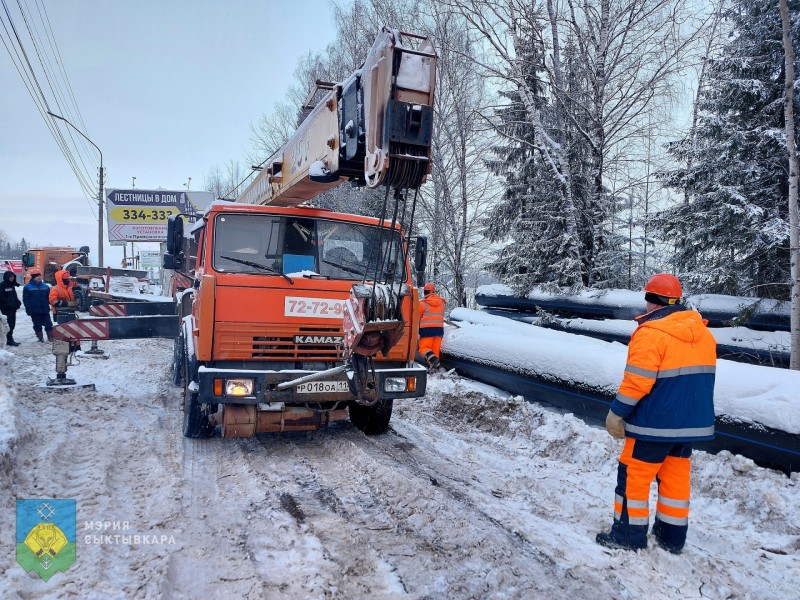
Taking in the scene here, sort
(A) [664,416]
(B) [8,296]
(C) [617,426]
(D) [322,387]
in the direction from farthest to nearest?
(B) [8,296]
(D) [322,387]
(C) [617,426]
(A) [664,416]

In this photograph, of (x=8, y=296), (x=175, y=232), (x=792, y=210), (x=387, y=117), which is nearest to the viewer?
(x=387, y=117)

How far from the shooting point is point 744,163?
922 centimetres

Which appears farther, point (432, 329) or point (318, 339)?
point (432, 329)

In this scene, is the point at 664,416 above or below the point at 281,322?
below

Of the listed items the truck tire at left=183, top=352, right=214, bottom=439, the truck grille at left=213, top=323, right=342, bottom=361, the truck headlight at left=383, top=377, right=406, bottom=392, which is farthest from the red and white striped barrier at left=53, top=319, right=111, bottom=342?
the truck headlight at left=383, top=377, right=406, bottom=392

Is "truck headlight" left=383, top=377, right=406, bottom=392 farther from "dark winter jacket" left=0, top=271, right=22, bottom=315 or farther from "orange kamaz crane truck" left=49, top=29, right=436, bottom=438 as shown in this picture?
"dark winter jacket" left=0, top=271, right=22, bottom=315

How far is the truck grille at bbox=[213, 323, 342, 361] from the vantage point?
4.87m

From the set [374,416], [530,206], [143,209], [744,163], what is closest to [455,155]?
[530,206]

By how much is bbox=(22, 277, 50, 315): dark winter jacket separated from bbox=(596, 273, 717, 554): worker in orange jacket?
1362 cm

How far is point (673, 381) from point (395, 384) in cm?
258

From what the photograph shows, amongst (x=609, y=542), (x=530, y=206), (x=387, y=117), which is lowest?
(x=609, y=542)

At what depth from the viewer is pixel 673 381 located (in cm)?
331

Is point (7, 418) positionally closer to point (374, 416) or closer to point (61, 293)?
point (374, 416)

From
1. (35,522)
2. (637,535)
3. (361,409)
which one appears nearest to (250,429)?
(361,409)
